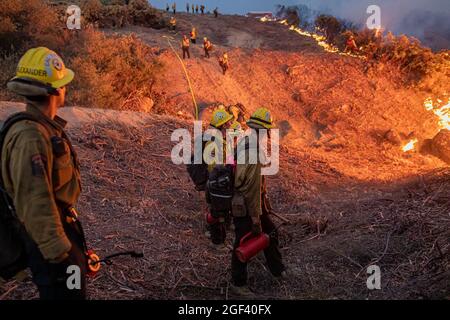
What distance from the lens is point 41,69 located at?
103 inches

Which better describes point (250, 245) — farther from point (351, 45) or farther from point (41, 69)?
point (351, 45)

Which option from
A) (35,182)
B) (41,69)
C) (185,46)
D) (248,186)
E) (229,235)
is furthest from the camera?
(185,46)

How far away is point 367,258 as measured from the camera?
5.00m

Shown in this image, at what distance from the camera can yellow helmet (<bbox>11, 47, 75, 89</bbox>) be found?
260cm

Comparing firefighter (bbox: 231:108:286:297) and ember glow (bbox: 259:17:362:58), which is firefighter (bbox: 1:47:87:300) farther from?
A: ember glow (bbox: 259:17:362:58)

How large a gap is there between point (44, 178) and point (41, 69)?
0.68 metres

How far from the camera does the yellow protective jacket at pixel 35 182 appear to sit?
7.80ft

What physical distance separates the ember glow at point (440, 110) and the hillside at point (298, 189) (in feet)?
0.67

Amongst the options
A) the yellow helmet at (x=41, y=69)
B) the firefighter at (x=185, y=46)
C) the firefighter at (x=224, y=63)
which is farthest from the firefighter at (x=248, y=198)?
the firefighter at (x=185, y=46)

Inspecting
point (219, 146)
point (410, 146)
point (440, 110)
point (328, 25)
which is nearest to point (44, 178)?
point (219, 146)

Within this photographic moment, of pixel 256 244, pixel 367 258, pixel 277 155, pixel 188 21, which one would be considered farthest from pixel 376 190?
pixel 188 21

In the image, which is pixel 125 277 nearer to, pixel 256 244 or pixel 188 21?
pixel 256 244

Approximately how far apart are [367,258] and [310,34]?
75.4 feet

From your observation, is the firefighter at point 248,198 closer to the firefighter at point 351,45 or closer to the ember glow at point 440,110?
the ember glow at point 440,110
